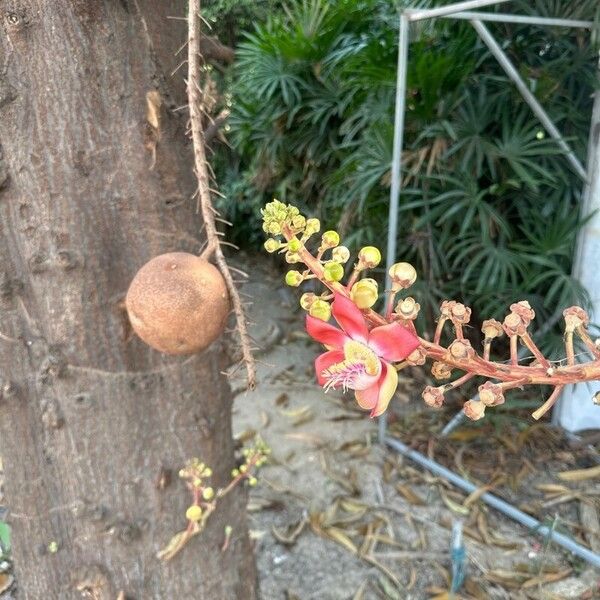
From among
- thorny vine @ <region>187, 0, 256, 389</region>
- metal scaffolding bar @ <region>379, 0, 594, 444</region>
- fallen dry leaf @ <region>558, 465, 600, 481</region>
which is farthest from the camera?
fallen dry leaf @ <region>558, 465, 600, 481</region>

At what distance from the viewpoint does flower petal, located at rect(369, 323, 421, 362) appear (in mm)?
291

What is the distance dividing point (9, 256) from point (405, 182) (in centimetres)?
147

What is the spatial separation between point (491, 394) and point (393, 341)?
2.0 inches

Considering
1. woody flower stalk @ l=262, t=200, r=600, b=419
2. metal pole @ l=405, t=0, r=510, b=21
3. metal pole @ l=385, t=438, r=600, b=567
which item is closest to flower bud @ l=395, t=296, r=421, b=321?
woody flower stalk @ l=262, t=200, r=600, b=419

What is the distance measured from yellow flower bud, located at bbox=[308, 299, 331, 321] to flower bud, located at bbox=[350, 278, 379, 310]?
0.6 inches

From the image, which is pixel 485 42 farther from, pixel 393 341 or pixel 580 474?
pixel 393 341

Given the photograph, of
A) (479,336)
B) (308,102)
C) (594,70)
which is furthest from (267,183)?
(594,70)

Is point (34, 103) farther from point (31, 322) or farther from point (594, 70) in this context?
point (594, 70)

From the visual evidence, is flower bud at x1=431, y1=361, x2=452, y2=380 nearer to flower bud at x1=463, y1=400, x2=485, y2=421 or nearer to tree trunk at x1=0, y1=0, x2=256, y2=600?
flower bud at x1=463, y1=400, x2=485, y2=421

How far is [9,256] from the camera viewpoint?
707 millimetres

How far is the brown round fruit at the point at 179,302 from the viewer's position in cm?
49

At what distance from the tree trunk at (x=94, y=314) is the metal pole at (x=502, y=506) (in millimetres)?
1011

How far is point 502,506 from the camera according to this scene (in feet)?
5.42

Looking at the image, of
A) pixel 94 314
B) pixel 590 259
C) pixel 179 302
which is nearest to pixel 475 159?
pixel 590 259
